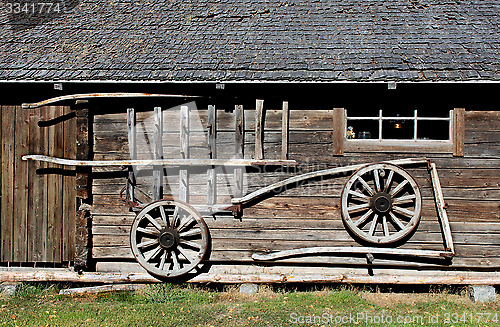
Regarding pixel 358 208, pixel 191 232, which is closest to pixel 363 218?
pixel 358 208

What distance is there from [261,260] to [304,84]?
9.39 feet

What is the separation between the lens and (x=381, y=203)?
6.18 metres

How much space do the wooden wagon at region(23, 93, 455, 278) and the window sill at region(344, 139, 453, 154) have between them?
0.67 ft

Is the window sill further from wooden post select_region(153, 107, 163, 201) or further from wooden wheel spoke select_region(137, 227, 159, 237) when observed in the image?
wooden wheel spoke select_region(137, 227, 159, 237)

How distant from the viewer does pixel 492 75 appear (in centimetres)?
590

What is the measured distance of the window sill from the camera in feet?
20.9

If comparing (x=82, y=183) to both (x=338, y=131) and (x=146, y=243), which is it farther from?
(x=338, y=131)

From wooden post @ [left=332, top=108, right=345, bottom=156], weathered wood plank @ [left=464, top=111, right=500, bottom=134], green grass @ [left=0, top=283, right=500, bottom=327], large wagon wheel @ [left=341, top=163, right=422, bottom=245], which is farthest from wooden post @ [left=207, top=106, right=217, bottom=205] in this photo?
weathered wood plank @ [left=464, top=111, right=500, bottom=134]

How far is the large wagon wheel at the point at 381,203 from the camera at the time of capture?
6.18m

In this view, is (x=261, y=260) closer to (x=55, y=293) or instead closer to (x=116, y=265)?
(x=116, y=265)

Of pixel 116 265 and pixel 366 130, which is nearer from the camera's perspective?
pixel 116 265

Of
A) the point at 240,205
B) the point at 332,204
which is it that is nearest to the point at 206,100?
the point at 240,205

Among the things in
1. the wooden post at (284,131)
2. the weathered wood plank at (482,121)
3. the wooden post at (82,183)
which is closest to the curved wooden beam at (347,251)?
the wooden post at (284,131)

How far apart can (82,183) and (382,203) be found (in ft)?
15.8
